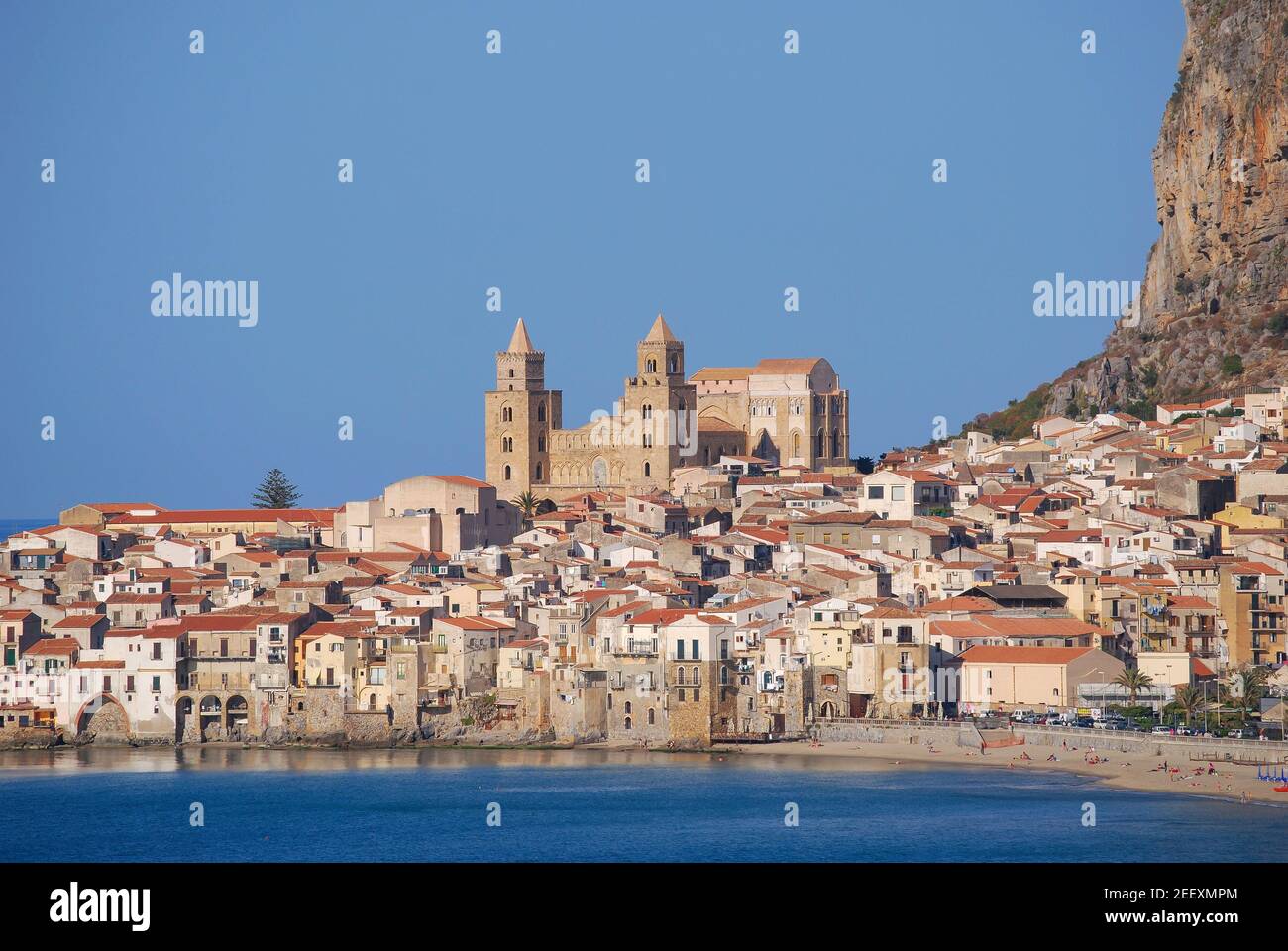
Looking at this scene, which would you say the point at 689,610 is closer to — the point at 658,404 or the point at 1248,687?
the point at 1248,687

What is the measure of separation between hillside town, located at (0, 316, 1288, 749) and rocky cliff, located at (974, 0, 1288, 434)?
10147mm

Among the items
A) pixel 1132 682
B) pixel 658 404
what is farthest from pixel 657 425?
pixel 1132 682

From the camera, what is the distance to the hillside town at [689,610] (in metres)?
55.0

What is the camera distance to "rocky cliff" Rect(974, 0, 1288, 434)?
3762 inches

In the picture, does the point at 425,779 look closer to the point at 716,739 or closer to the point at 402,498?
the point at 716,739

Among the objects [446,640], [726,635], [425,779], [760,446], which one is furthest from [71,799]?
[760,446]

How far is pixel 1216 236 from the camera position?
323 feet

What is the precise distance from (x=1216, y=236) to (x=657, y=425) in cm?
2516

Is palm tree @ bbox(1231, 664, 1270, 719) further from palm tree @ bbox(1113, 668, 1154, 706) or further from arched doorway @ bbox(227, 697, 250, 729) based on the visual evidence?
arched doorway @ bbox(227, 697, 250, 729)

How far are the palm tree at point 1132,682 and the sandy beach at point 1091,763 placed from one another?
3.36 metres

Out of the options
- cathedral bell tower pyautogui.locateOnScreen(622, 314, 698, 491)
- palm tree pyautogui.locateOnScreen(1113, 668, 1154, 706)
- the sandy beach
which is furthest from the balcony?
cathedral bell tower pyautogui.locateOnScreen(622, 314, 698, 491)

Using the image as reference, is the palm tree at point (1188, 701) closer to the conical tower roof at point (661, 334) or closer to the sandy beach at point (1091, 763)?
the sandy beach at point (1091, 763)

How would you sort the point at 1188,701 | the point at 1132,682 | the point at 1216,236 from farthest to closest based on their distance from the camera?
1. the point at 1216,236
2. the point at 1132,682
3. the point at 1188,701
